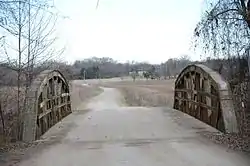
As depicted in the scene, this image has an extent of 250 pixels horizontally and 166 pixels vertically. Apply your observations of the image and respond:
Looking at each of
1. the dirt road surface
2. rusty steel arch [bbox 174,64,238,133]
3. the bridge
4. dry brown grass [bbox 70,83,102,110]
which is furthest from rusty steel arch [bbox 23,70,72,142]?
dry brown grass [bbox 70,83,102,110]

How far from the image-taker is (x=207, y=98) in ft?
38.1

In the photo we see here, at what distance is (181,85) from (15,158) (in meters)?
10.0

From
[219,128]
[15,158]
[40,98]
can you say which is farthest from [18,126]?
[219,128]

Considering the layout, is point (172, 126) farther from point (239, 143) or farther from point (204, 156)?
point (204, 156)

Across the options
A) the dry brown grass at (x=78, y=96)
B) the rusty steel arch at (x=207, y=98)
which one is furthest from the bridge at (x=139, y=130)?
the dry brown grass at (x=78, y=96)

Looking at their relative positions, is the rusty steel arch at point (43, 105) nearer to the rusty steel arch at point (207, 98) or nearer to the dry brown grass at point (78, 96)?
the rusty steel arch at point (207, 98)

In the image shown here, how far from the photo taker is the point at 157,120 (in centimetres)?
1241

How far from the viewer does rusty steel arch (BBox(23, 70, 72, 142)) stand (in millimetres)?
9211

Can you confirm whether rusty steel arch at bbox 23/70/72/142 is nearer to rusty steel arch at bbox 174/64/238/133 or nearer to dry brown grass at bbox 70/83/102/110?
rusty steel arch at bbox 174/64/238/133

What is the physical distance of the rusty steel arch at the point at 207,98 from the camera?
31.6ft

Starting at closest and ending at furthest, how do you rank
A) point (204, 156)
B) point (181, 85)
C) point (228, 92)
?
point (204, 156) < point (228, 92) < point (181, 85)

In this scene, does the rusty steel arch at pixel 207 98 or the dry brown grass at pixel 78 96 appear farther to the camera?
the dry brown grass at pixel 78 96

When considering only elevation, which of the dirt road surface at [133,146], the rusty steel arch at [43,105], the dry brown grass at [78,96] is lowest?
the dry brown grass at [78,96]

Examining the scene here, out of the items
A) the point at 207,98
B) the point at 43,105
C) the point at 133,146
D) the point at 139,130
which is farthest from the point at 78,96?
the point at 133,146
